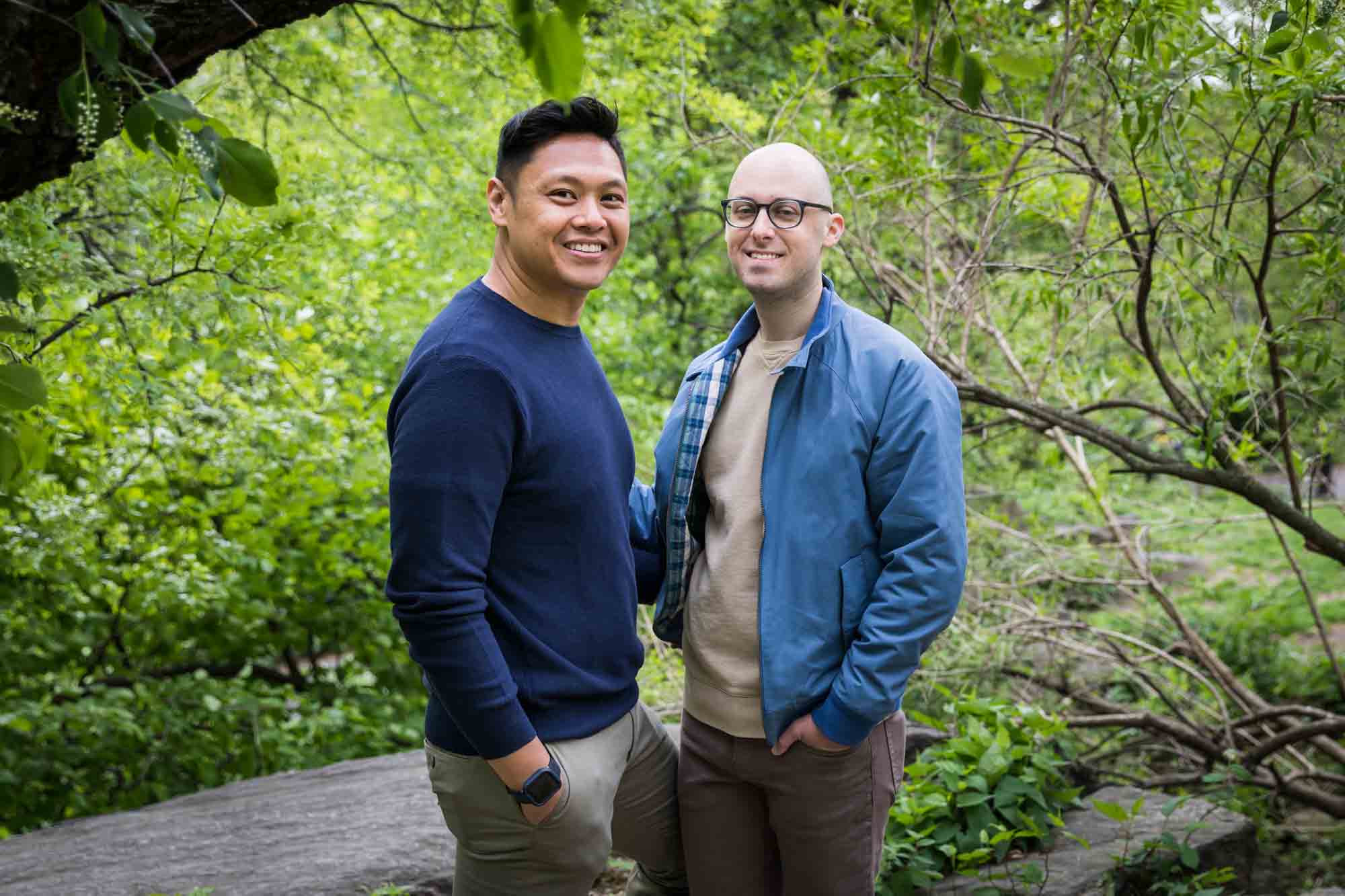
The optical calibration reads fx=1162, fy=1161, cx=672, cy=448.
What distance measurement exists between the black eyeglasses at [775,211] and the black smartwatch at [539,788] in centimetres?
113

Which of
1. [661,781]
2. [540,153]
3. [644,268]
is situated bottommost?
[661,781]

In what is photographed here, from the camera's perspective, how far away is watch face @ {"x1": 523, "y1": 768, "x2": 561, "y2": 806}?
2066 millimetres

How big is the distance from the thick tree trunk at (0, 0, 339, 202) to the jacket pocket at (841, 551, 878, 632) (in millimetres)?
1506

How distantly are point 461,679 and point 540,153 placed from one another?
3.27 feet

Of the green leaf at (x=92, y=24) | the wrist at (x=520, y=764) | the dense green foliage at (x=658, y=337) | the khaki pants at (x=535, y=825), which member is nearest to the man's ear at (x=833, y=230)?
the dense green foliage at (x=658, y=337)

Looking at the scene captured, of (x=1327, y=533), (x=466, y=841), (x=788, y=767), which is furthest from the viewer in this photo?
(x=1327, y=533)

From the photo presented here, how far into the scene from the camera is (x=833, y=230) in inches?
98.3

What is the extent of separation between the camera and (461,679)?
2.00m

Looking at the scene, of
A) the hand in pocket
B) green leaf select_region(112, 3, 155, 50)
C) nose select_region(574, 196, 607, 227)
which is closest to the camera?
green leaf select_region(112, 3, 155, 50)

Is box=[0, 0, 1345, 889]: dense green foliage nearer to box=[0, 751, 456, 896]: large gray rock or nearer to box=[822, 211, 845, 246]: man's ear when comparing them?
box=[822, 211, 845, 246]: man's ear

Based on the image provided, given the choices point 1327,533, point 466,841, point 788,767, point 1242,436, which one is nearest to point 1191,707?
point 1327,533

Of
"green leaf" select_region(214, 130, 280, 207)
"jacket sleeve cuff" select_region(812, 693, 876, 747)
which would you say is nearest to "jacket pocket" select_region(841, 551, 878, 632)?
"jacket sleeve cuff" select_region(812, 693, 876, 747)

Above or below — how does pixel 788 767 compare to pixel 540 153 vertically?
Result: below

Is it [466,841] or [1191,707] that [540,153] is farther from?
[1191,707]
